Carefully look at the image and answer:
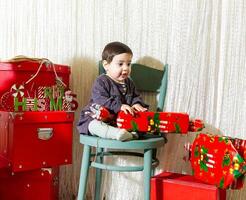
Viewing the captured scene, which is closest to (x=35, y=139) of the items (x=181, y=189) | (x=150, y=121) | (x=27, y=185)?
(x=27, y=185)

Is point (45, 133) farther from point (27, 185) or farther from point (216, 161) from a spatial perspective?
point (216, 161)

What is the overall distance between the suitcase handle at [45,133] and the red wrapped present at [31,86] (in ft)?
0.30

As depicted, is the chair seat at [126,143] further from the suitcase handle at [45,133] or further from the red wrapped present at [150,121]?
the suitcase handle at [45,133]

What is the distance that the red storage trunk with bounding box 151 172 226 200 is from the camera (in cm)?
120

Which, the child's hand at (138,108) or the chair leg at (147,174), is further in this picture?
the child's hand at (138,108)

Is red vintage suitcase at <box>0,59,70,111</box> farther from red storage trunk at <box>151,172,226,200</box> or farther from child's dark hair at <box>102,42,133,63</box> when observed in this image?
red storage trunk at <box>151,172,226,200</box>

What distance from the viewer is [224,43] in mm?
1427

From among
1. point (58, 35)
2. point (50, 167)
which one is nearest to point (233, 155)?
point (50, 167)

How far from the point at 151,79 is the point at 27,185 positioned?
24.8 inches

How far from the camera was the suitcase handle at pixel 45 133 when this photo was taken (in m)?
1.41

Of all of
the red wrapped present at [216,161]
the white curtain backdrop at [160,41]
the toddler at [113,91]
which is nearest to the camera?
the red wrapped present at [216,161]

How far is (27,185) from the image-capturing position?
1447 mm

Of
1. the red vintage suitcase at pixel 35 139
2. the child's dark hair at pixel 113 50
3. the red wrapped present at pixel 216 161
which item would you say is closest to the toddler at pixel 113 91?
the child's dark hair at pixel 113 50

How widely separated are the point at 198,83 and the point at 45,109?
1.96 ft
